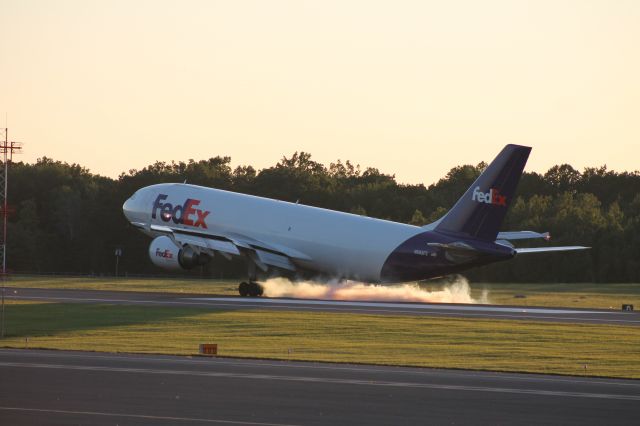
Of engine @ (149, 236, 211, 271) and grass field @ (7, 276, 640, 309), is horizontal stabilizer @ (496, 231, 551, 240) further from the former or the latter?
engine @ (149, 236, 211, 271)

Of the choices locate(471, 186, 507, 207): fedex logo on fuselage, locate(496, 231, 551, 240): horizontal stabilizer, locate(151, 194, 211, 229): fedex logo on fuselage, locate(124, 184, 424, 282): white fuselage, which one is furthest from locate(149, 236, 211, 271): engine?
locate(471, 186, 507, 207): fedex logo on fuselage

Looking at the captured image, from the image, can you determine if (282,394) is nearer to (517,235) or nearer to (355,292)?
(517,235)

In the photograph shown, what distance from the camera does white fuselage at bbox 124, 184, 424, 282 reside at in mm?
72438

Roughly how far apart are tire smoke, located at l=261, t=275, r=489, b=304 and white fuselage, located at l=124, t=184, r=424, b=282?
1275 mm

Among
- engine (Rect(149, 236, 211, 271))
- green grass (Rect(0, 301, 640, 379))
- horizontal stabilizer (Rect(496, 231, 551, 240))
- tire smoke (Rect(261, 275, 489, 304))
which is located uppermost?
horizontal stabilizer (Rect(496, 231, 551, 240))

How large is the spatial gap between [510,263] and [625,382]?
87359mm

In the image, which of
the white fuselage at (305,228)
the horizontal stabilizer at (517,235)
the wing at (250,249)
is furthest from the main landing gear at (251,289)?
the horizontal stabilizer at (517,235)

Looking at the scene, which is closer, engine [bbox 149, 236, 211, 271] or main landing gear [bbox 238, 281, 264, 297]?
main landing gear [bbox 238, 281, 264, 297]

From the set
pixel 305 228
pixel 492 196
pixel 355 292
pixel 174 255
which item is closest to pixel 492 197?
pixel 492 196

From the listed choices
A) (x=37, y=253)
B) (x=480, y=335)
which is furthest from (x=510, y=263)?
(x=480, y=335)

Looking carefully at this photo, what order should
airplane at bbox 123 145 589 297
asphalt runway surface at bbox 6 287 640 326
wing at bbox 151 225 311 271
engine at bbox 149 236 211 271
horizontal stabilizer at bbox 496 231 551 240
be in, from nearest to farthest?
asphalt runway surface at bbox 6 287 640 326
airplane at bbox 123 145 589 297
horizontal stabilizer at bbox 496 231 551 240
wing at bbox 151 225 311 271
engine at bbox 149 236 211 271

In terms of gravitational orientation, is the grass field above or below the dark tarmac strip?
above

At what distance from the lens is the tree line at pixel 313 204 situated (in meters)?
122

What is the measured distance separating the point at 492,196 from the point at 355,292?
11821 millimetres
